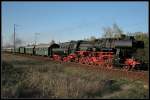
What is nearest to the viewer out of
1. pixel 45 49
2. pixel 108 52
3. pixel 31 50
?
pixel 108 52

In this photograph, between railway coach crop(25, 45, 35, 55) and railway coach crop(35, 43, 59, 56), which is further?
railway coach crop(25, 45, 35, 55)

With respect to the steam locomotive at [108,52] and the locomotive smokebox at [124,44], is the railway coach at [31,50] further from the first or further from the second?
the locomotive smokebox at [124,44]

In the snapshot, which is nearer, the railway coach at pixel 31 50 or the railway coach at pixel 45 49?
the railway coach at pixel 45 49

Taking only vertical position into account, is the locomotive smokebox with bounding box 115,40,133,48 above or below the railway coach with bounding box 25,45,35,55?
above

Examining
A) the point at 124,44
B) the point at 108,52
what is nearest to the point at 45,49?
the point at 108,52

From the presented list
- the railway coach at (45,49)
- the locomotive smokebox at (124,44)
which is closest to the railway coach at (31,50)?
the railway coach at (45,49)

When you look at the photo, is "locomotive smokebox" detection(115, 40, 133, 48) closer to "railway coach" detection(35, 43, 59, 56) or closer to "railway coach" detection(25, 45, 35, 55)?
"railway coach" detection(35, 43, 59, 56)

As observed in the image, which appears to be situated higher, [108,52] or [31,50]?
[108,52]

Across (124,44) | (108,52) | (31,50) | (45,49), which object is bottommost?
(31,50)

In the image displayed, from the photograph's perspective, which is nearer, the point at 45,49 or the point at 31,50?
the point at 45,49

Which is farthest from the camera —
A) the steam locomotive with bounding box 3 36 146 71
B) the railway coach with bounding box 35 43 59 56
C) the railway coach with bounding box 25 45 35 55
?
the railway coach with bounding box 25 45 35 55

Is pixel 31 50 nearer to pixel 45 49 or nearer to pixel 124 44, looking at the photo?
pixel 45 49

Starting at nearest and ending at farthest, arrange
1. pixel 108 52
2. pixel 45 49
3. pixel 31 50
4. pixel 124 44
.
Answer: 1. pixel 124 44
2. pixel 108 52
3. pixel 45 49
4. pixel 31 50

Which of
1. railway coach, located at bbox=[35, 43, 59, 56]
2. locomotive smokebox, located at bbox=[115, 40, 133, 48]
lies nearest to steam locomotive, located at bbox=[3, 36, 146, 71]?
locomotive smokebox, located at bbox=[115, 40, 133, 48]
